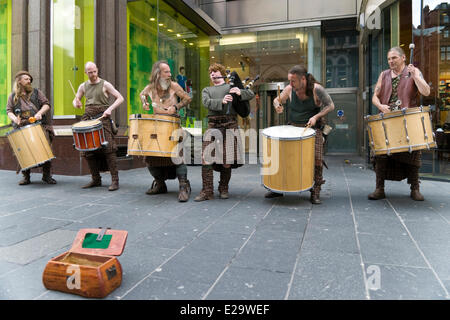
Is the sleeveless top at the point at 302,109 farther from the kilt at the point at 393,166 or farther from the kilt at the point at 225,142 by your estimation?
the kilt at the point at 393,166

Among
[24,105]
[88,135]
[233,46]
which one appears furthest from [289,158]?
[233,46]

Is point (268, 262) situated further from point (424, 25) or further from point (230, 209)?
point (424, 25)

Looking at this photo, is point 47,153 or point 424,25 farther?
point 424,25

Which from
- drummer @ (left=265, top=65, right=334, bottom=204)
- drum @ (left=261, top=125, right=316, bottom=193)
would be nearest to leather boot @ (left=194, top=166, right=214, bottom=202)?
drum @ (left=261, top=125, right=316, bottom=193)

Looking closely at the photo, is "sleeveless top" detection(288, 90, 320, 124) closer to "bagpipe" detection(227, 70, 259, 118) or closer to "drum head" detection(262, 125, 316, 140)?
"drum head" detection(262, 125, 316, 140)

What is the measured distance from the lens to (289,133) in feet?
13.5

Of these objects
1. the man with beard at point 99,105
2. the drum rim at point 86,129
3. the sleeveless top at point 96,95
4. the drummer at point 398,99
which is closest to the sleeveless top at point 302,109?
the drummer at point 398,99

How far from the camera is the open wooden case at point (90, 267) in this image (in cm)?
187

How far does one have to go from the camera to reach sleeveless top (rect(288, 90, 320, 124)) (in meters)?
4.52

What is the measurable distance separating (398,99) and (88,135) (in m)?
4.32

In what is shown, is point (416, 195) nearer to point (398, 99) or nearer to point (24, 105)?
point (398, 99)

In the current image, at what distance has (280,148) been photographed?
4.01 m
